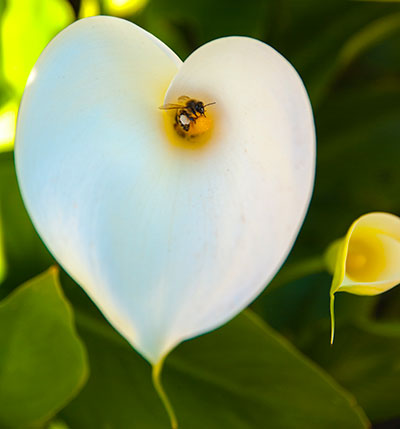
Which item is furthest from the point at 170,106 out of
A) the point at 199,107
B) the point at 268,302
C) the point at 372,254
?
the point at 268,302

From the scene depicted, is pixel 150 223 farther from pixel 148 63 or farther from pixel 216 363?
pixel 216 363

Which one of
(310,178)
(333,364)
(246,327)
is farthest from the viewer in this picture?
(333,364)

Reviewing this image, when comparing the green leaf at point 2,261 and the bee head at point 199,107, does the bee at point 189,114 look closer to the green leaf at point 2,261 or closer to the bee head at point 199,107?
the bee head at point 199,107

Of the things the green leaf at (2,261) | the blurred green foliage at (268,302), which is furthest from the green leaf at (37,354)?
the green leaf at (2,261)

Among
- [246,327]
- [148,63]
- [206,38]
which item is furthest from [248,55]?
[206,38]

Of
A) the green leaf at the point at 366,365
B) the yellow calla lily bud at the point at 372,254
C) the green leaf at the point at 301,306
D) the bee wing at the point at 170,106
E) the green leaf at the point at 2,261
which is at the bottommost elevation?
the green leaf at the point at 366,365

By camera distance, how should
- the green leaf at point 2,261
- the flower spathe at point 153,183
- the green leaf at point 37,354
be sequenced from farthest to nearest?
the green leaf at point 2,261 < the green leaf at point 37,354 < the flower spathe at point 153,183

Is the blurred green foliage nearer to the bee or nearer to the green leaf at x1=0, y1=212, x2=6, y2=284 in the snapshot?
the green leaf at x1=0, y1=212, x2=6, y2=284
